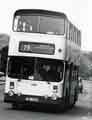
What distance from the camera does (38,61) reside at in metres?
22.5

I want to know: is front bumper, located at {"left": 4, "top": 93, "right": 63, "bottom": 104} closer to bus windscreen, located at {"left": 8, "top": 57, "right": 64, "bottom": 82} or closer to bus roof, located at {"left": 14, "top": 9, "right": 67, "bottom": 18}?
bus windscreen, located at {"left": 8, "top": 57, "right": 64, "bottom": 82}

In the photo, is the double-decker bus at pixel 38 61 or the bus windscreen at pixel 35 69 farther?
the bus windscreen at pixel 35 69

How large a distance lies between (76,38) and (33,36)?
4.95m

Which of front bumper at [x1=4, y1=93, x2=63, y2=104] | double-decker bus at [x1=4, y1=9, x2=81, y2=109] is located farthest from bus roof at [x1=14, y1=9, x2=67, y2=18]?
front bumper at [x1=4, y1=93, x2=63, y2=104]

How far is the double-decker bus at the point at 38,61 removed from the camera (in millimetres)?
22438

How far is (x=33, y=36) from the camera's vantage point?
74.0 feet

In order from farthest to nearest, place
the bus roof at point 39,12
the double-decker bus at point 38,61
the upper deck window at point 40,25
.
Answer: the bus roof at point 39,12 → the upper deck window at point 40,25 → the double-decker bus at point 38,61

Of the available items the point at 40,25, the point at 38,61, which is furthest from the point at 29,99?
the point at 40,25

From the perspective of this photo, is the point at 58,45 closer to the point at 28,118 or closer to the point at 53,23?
the point at 53,23

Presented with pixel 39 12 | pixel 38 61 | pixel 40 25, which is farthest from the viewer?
pixel 39 12

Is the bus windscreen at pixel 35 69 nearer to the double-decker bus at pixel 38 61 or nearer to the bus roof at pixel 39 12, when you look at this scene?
the double-decker bus at pixel 38 61

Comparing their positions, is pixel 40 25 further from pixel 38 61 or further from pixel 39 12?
pixel 38 61


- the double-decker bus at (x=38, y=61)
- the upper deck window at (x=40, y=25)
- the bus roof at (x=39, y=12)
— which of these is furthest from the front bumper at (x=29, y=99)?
the bus roof at (x=39, y=12)

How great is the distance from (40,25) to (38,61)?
138cm
